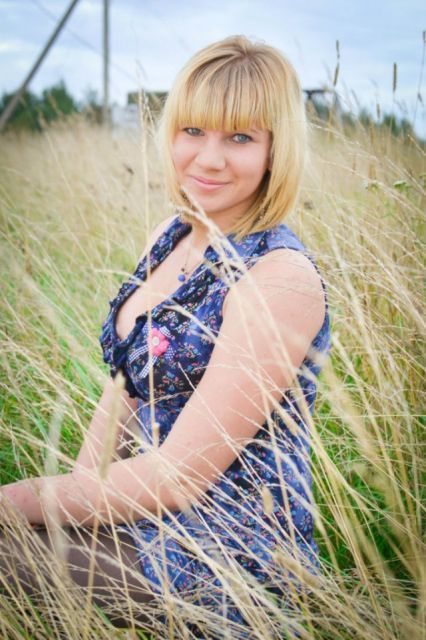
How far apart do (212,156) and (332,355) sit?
911 millimetres

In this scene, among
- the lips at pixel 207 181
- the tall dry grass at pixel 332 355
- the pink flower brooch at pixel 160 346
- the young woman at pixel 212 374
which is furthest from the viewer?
the lips at pixel 207 181

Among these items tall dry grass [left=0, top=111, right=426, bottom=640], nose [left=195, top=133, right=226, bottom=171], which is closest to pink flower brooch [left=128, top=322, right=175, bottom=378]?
tall dry grass [left=0, top=111, right=426, bottom=640]

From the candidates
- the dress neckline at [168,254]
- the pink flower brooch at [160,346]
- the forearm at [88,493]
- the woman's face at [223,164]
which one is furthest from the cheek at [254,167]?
the forearm at [88,493]

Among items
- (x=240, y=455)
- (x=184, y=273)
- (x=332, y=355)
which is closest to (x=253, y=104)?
(x=184, y=273)

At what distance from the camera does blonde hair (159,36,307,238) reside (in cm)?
132

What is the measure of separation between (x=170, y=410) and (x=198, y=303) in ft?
0.90

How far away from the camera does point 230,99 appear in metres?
1.31

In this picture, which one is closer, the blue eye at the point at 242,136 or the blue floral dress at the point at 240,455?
the blue floral dress at the point at 240,455

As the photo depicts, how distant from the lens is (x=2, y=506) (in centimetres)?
107

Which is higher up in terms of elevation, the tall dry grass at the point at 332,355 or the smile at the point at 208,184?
the smile at the point at 208,184

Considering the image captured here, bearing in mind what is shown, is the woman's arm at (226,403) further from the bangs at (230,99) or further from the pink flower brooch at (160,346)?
the bangs at (230,99)

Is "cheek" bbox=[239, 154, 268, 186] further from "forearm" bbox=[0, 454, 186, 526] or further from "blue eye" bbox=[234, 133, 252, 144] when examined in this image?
"forearm" bbox=[0, 454, 186, 526]

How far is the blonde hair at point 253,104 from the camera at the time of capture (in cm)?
132

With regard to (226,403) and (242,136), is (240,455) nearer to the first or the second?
Answer: (226,403)
